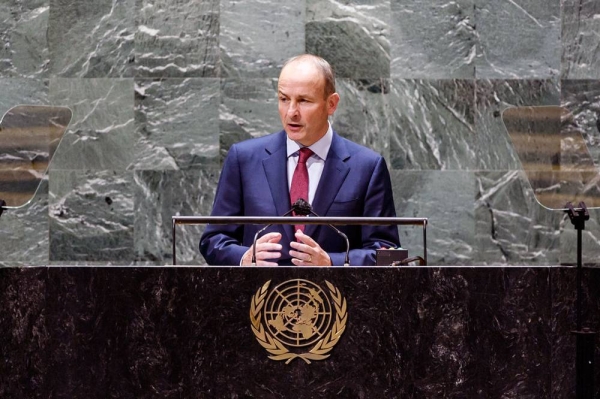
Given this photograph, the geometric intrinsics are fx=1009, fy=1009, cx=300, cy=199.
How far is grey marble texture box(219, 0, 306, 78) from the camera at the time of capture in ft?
22.4

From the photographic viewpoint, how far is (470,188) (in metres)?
6.86

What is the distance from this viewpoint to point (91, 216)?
682 cm

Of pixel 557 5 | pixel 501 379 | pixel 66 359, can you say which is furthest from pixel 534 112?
pixel 557 5

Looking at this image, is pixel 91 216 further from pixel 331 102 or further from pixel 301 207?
pixel 301 207

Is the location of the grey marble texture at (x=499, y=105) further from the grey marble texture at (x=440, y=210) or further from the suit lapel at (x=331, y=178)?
the suit lapel at (x=331, y=178)

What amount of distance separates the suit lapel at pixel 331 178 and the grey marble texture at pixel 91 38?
225 centimetres

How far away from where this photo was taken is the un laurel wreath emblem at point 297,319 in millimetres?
3574

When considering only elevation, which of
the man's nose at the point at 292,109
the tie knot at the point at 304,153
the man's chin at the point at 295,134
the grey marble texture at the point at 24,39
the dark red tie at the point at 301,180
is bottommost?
the dark red tie at the point at 301,180

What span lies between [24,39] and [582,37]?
378 cm

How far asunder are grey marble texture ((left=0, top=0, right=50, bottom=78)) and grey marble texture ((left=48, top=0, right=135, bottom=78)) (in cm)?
6

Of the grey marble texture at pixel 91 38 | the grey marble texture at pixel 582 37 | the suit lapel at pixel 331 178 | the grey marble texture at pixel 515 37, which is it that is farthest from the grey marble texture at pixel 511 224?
the grey marble texture at pixel 91 38

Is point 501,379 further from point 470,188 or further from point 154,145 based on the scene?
point 154,145

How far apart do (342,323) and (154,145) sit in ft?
11.6

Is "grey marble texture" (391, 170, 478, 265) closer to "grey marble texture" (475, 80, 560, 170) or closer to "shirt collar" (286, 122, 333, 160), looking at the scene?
"grey marble texture" (475, 80, 560, 170)
